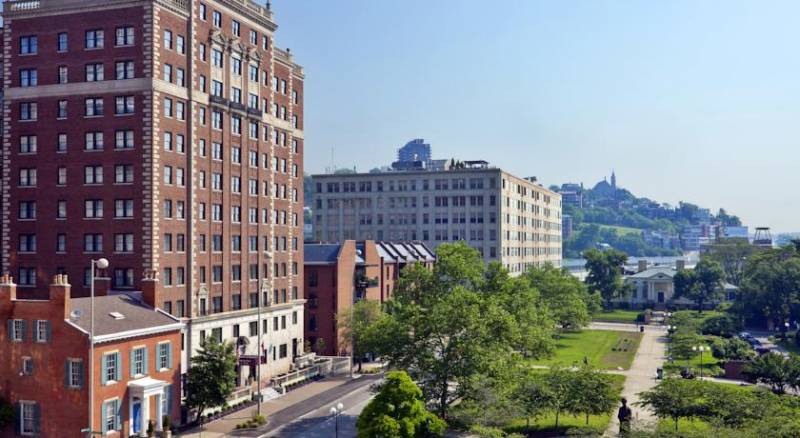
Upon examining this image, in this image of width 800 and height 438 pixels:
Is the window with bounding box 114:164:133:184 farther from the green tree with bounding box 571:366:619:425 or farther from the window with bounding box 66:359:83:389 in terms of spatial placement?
the green tree with bounding box 571:366:619:425

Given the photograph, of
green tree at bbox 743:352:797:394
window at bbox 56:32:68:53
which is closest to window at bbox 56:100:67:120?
window at bbox 56:32:68:53

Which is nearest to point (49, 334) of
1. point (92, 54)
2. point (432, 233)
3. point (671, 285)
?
point (92, 54)

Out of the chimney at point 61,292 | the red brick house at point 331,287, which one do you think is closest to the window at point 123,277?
the chimney at point 61,292

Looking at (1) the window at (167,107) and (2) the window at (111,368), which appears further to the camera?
(1) the window at (167,107)

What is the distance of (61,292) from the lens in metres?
58.1

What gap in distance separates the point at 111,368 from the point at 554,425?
3402 centimetres

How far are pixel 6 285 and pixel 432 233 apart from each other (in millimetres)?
110397

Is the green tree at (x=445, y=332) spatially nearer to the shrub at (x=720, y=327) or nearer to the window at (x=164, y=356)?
the window at (x=164, y=356)

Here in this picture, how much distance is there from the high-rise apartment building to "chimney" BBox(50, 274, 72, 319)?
42.5ft

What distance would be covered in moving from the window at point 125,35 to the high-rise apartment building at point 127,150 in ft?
0.32

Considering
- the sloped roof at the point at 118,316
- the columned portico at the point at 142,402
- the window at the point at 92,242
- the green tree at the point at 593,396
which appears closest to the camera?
the sloped roof at the point at 118,316

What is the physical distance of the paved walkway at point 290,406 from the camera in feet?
218

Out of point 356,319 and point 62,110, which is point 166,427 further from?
point 356,319

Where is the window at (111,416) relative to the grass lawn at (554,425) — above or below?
above
